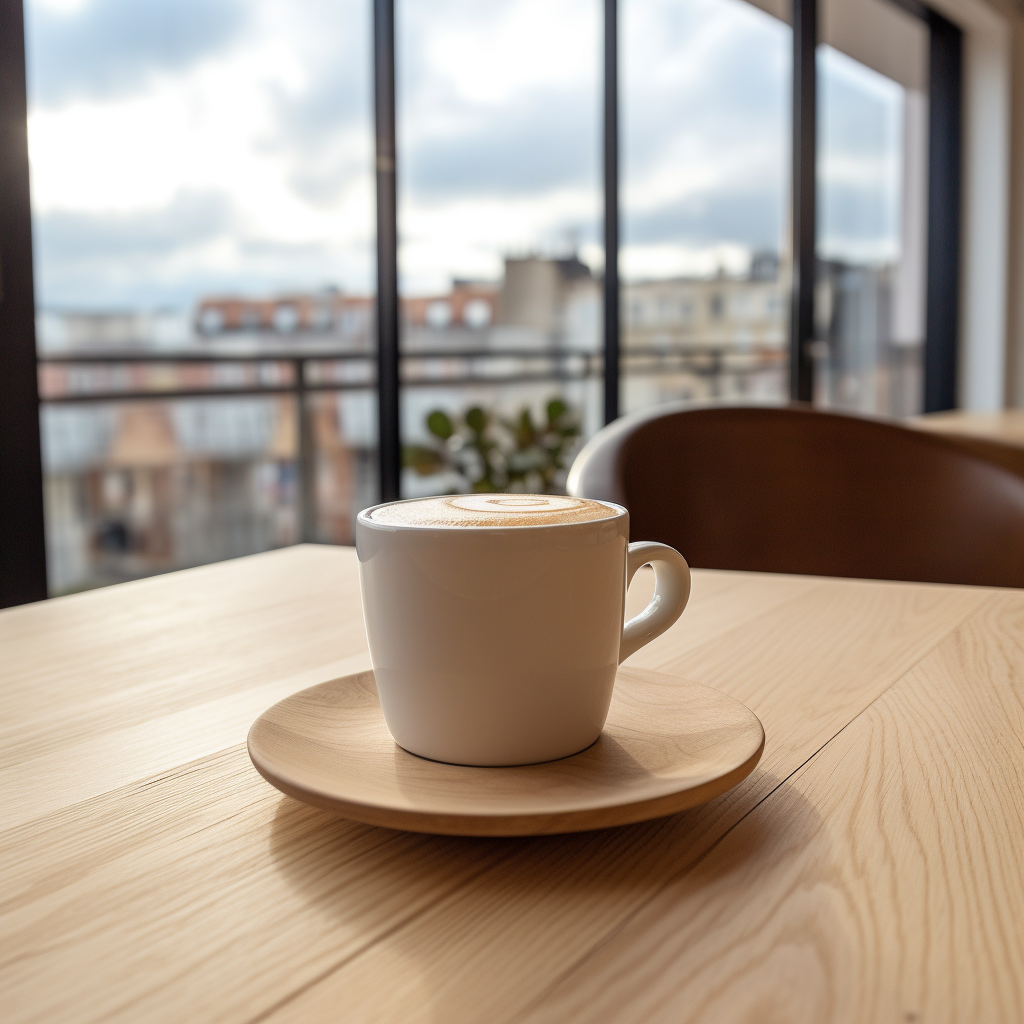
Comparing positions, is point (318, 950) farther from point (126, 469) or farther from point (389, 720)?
point (126, 469)

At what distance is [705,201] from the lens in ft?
11.1

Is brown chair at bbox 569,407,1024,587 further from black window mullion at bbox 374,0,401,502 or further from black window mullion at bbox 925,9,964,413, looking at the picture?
black window mullion at bbox 925,9,964,413

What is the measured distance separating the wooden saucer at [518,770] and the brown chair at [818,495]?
0.73 metres

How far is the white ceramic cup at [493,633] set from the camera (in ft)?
1.08

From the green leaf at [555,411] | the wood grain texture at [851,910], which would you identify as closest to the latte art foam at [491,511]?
the wood grain texture at [851,910]

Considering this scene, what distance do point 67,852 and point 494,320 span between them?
8.69 feet

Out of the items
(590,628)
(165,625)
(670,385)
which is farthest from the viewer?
(670,385)

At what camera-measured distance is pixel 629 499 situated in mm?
1059

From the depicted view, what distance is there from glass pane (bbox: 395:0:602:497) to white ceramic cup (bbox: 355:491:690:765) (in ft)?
7.11

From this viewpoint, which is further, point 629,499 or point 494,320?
point 494,320

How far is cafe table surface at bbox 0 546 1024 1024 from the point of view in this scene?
0.76ft

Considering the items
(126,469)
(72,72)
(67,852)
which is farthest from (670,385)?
(67,852)

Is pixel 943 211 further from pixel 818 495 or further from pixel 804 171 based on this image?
pixel 818 495

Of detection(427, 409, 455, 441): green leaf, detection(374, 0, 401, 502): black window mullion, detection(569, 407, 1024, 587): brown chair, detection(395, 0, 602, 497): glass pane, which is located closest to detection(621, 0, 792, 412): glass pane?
detection(395, 0, 602, 497): glass pane
